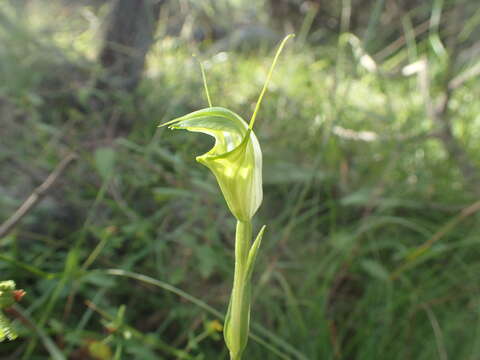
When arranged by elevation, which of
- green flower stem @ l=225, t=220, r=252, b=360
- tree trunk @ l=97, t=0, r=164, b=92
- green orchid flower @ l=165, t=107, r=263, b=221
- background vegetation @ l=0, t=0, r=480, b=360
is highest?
tree trunk @ l=97, t=0, r=164, b=92

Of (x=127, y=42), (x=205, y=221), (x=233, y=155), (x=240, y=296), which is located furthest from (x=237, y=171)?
(x=127, y=42)

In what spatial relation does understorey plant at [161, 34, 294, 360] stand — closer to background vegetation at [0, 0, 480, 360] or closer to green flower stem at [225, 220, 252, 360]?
green flower stem at [225, 220, 252, 360]

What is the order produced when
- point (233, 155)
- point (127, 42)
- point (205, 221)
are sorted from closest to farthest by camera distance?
point (233, 155)
point (205, 221)
point (127, 42)

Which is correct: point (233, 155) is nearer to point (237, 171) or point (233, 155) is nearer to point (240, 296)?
point (237, 171)

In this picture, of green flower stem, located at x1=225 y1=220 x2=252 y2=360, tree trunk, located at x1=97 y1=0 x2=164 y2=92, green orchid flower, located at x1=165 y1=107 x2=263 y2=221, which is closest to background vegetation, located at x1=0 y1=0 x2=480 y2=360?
tree trunk, located at x1=97 y1=0 x2=164 y2=92

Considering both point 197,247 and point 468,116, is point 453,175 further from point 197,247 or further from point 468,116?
point 197,247

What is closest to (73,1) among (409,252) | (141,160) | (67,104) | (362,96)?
(67,104)

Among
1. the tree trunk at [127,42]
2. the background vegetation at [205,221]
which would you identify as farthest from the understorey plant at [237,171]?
the tree trunk at [127,42]
